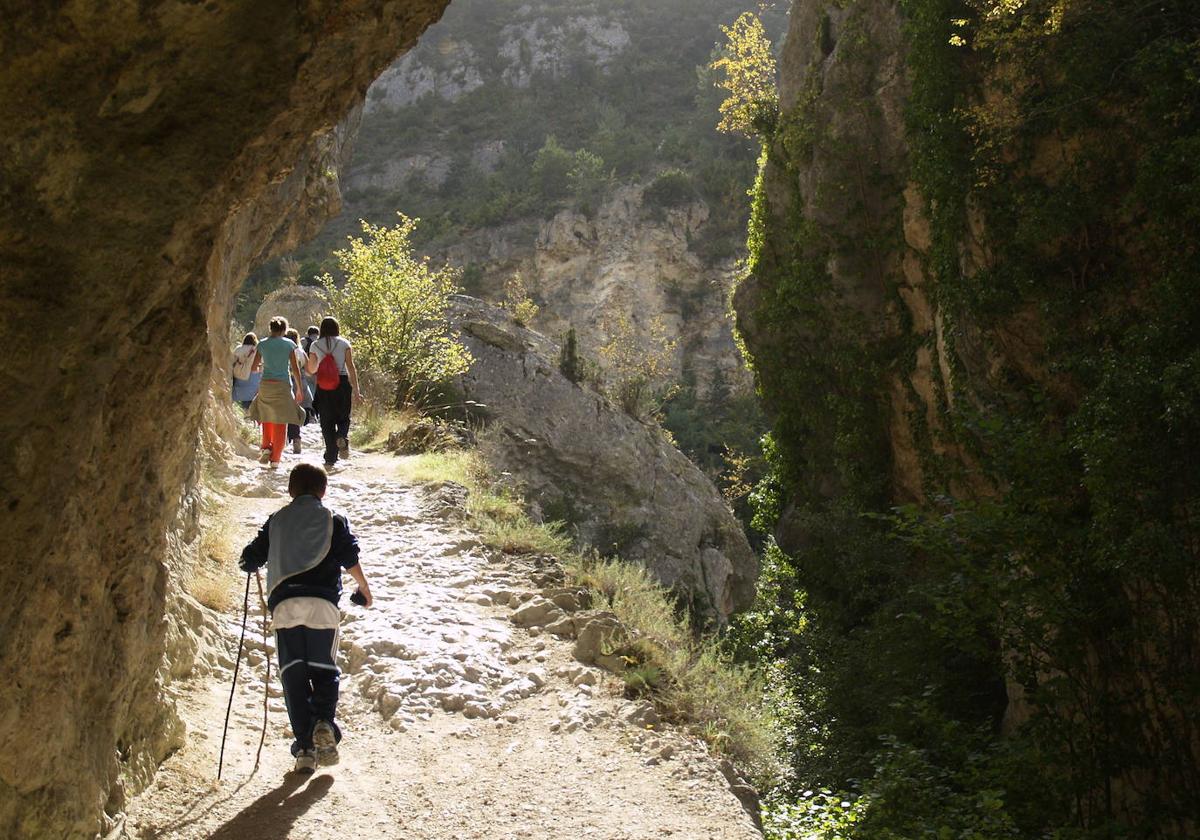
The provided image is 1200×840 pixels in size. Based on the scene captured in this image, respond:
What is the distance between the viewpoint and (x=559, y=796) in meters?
5.31

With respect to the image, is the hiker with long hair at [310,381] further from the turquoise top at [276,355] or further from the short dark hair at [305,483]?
the short dark hair at [305,483]

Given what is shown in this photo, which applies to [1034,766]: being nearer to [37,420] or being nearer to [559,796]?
[559,796]

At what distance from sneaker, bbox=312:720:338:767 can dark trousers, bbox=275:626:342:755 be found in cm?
3

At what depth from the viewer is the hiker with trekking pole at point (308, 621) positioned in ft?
16.2

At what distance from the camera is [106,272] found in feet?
10.3

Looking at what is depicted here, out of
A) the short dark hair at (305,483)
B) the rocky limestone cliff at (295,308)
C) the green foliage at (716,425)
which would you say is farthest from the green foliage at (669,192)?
the short dark hair at (305,483)

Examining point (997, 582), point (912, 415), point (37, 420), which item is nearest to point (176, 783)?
point (37, 420)

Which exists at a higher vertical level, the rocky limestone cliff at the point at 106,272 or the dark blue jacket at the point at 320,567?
the rocky limestone cliff at the point at 106,272

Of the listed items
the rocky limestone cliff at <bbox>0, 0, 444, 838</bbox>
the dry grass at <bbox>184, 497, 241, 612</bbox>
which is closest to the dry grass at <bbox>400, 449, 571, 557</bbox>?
the dry grass at <bbox>184, 497, 241, 612</bbox>

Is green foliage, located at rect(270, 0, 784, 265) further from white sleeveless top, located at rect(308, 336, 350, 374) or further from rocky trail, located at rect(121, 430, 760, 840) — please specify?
rocky trail, located at rect(121, 430, 760, 840)

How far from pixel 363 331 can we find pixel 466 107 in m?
38.3

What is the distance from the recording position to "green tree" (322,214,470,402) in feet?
52.1

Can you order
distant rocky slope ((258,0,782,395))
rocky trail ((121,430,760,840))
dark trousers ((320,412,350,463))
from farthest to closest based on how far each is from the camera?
distant rocky slope ((258,0,782,395)), dark trousers ((320,412,350,463)), rocky trail ((121,430,760,840))

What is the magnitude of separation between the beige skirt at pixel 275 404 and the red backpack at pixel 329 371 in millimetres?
420
